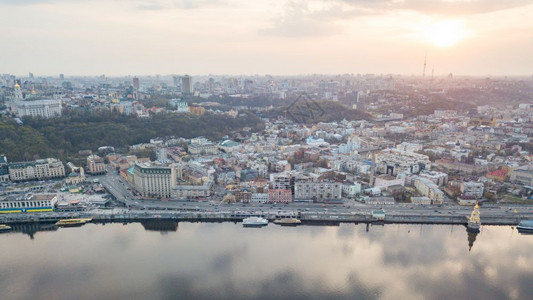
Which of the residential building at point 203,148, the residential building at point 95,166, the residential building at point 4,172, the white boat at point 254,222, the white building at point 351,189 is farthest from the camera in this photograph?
the residential building at point 203,148

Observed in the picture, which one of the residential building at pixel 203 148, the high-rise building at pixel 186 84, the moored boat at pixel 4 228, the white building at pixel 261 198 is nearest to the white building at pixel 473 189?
the white building at pixel 261 198

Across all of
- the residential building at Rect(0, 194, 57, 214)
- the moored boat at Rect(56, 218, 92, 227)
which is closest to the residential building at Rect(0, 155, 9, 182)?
the residential building at Rect(0, 194, 57, 214)

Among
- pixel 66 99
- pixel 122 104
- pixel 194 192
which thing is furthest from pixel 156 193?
pixel 66 99

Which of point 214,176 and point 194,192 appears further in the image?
point 214,176

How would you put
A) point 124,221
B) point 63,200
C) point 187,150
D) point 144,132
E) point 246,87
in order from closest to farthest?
point 124,221 < point 63,200 < point 187,150 < point 144,132 < point 246,87

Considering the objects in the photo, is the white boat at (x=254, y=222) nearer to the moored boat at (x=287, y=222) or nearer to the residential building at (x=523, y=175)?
the moored boat at (x=287, y=222)

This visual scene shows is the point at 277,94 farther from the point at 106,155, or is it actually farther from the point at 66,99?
the point at 106,155

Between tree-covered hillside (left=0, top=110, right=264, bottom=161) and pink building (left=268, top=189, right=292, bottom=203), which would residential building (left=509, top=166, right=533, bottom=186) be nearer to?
pink building (left=268, top=189, right=292, bottom=203)
